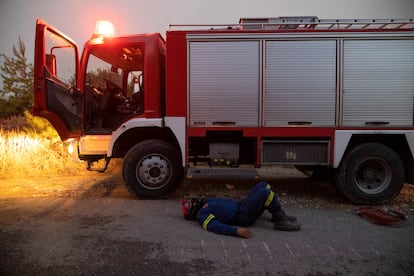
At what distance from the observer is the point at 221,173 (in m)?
5.57

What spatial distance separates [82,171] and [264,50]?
574 cm

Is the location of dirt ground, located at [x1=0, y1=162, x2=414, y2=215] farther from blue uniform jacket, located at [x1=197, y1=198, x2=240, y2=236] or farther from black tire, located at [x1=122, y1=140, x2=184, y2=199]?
blue uniform jacket, located at [x1=197, y1=198, x2=240, y2=236]

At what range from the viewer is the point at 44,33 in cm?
531

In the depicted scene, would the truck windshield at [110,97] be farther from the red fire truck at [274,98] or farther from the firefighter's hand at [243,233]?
the firefighter's hand at [243,233]

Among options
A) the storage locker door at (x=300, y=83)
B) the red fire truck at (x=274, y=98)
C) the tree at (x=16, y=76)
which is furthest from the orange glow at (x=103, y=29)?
the tree at (x=16, y=76)

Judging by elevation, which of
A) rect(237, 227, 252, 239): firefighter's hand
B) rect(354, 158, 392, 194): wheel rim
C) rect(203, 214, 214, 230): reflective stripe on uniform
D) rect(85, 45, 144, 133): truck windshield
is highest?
rect(85, 45, 144, 133): truck windshield

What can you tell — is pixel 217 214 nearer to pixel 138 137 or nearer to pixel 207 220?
pixel 207 220

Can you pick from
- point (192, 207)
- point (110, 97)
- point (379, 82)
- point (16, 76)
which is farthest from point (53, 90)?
point (16, 76)

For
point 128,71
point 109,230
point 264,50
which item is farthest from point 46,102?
point 264,50

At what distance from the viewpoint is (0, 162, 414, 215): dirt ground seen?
5792mm

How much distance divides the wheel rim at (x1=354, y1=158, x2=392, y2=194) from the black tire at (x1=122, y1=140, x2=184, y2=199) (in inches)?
127

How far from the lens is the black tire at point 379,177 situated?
543cm

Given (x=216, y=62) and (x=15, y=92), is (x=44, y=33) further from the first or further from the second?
(x=15, y=92)

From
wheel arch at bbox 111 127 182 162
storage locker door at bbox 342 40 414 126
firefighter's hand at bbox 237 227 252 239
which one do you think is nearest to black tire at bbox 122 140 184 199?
wheel arch at bbox 111 127 182 162
